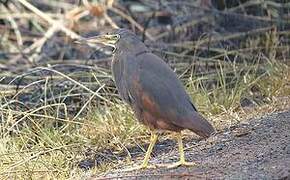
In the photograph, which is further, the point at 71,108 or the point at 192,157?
the point at 71,108

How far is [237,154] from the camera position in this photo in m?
4.35

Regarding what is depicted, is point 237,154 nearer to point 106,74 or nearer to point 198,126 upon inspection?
point 198,126

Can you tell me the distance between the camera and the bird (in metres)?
3.87

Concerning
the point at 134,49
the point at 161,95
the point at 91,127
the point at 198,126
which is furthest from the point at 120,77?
the point at 91,127

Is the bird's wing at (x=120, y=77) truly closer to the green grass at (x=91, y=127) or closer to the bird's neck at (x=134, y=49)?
the bird's neck at (x=134, y=49)

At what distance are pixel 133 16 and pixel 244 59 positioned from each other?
2159 mm

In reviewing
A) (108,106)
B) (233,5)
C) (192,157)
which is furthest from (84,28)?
(192,157)

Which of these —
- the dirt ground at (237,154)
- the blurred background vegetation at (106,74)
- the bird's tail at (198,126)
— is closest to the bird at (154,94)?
the bird's tail at (198,126)

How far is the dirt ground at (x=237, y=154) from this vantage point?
3.90m

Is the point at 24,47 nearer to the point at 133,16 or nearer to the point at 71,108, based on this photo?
the point at 133,16

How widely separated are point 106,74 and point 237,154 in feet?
6.85

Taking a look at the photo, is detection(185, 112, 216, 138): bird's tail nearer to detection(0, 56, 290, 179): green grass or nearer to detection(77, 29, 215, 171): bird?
detection(77, 29, 215, 171): bird

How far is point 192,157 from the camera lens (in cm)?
453

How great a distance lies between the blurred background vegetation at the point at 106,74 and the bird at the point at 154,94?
2.45ft
